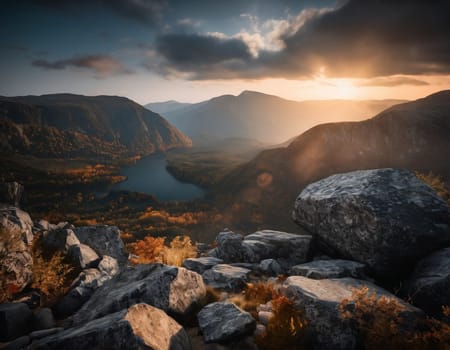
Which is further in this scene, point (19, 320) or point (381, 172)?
point (381, 172)

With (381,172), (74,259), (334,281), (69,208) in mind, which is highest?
(381,172)

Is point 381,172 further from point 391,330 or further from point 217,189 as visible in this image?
point 217,189

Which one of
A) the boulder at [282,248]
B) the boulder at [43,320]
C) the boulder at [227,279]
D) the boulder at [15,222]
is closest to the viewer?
the boulder at [43,320]

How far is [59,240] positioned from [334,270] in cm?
1423

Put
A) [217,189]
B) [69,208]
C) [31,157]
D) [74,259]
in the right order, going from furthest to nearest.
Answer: [31,157], [217,189], [69,208], [74,259]

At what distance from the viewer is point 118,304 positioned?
7414mm

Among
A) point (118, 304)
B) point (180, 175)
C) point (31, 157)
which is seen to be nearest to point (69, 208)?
point (180, 175)

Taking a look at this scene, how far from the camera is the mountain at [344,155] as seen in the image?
82.9 m

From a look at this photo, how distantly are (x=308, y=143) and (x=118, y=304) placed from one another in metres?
112

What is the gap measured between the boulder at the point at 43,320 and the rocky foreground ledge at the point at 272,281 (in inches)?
1.4

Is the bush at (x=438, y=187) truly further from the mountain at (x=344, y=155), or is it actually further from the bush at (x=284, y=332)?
the mountain at (x=344, y=155)

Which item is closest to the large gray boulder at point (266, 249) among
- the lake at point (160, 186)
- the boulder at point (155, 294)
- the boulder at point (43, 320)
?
the boulder at point (155, 294)

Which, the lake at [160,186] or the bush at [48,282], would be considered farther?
the lake at [160,186]

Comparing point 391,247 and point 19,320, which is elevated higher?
point 391,247
